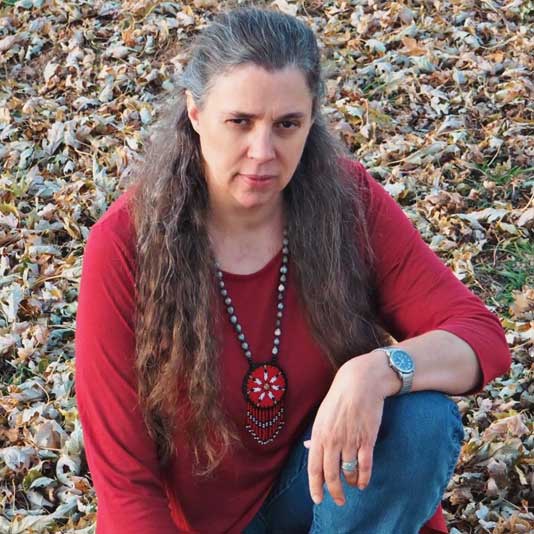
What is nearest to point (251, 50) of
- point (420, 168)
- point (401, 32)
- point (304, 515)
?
point (304, 515)

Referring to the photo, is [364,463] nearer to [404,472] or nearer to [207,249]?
[404,472]

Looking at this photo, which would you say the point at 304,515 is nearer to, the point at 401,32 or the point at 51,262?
the point at 51,262

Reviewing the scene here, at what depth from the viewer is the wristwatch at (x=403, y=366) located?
223 cm

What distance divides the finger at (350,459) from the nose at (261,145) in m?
0.68

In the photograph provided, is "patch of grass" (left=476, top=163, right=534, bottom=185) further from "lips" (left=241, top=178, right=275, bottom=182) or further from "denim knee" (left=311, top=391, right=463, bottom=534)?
"lips" (left=241, top=178, right=275, bottom=182)

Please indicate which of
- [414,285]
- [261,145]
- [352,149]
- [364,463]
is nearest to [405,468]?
[364,463]

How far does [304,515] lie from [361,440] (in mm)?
455

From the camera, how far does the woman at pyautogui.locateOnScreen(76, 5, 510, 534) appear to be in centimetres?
217

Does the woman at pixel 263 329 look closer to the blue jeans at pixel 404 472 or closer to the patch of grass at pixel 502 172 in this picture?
the blue jeans at pixel 404 472

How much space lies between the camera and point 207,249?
2.33 m

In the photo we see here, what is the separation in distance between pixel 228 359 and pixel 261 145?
1.83 ft

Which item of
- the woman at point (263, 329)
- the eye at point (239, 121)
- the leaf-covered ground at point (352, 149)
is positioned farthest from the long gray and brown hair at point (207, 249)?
the leaf-covered ground at point (352, 149)

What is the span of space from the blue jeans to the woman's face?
61 cm

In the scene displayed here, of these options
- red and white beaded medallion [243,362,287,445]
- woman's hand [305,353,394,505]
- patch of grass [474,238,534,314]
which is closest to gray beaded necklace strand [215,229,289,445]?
red and white beaded medallion [243,362,287,445]
